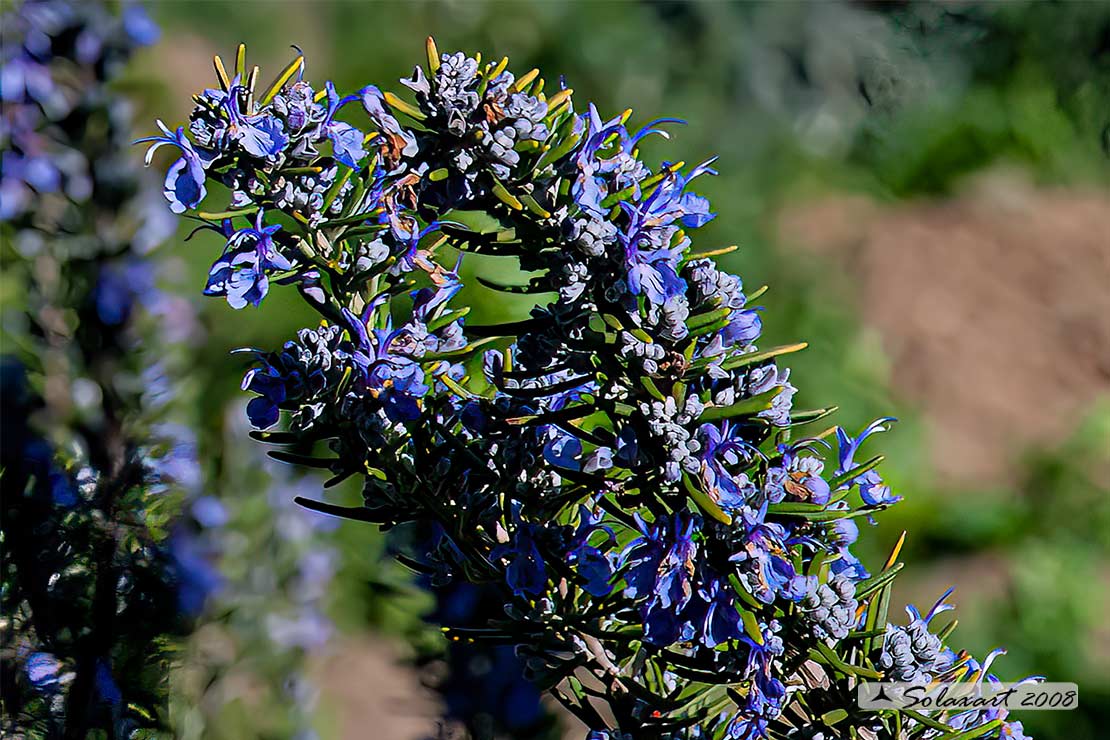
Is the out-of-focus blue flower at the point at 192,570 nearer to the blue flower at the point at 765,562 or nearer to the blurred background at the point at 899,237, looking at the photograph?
the blurred background at the point at 899,237

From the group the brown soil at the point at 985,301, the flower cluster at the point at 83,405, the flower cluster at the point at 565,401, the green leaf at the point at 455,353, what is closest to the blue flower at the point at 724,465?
the flower cluster at the point at 565,401

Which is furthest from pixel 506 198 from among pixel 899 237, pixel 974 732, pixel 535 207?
pixel 899 237

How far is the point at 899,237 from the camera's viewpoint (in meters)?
3.04

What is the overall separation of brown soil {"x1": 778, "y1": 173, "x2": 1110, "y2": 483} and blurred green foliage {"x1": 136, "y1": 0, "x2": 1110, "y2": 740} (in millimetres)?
81

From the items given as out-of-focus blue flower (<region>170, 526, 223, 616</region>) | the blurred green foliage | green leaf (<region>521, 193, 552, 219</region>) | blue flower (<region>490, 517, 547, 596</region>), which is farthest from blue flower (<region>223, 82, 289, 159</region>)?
the blurred green foliage

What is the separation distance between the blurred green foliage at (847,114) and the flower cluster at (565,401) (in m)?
1.39

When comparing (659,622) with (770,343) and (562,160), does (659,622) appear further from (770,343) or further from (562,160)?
(770,343)

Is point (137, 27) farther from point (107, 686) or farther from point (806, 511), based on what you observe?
point (806, 511)

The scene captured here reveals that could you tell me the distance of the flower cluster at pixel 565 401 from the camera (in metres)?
0.46

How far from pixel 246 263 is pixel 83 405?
407 millimetres

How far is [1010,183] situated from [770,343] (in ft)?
5.00

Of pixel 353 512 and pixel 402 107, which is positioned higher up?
pixel 402 107

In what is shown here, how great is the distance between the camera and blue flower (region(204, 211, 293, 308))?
47cm

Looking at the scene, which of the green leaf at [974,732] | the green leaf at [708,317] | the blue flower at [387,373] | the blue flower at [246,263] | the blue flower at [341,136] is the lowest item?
the green leaf at [974,732]
